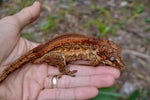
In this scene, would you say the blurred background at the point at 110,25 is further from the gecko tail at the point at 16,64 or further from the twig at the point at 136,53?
the gecko tail at the point at 16,64

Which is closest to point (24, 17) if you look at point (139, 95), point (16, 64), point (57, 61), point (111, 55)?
point (16, 64)

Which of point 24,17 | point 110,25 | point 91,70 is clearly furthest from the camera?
point 110,25

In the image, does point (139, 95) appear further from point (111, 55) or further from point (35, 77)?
point (35, 77)

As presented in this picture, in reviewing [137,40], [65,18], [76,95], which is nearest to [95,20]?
[65,18]

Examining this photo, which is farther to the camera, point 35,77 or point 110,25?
point 110,25

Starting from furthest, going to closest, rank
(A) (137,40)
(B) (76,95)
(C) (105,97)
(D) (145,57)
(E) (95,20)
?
(E) (95,20)
(A) (137,40)
(D) (145,57)
(C) (105,97)
(B) (76,95)

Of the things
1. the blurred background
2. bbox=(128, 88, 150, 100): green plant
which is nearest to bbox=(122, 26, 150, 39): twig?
the blurred background

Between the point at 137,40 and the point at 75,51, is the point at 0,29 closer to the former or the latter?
the point at 75,51
